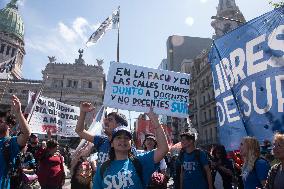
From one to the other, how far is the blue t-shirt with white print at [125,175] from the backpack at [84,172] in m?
3.61

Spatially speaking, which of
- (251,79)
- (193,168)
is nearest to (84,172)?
(193,168)

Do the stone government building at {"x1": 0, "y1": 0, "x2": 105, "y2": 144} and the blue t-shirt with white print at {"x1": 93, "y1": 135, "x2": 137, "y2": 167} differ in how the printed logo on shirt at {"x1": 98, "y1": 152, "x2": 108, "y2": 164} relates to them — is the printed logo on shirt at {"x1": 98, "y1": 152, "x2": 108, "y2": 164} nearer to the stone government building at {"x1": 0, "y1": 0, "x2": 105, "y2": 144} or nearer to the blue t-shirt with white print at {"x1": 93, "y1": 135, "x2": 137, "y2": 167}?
the blue t-shirt with white print at {"x1": 93, "y1": 135, "x2": 137, "y2": 167}

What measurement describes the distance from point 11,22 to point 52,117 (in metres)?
90.4

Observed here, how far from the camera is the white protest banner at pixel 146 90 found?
6.93 metres

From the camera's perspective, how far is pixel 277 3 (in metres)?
20.3

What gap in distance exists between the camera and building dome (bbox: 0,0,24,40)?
300 ft

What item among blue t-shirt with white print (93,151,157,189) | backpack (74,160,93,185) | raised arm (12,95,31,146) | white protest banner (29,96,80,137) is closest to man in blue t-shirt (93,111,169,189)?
blue t-shirt with white print (93,151,157,189)

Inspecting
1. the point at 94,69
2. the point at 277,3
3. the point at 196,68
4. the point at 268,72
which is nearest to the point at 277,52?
the point at 268,72

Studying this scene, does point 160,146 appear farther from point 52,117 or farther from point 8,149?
point 52,117

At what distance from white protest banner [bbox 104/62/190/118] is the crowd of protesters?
2.43ft

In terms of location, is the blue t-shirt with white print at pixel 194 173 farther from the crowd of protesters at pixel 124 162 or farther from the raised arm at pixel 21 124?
the raised arm at pixel 21 124

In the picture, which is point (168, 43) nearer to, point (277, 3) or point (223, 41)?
point (277, 3)

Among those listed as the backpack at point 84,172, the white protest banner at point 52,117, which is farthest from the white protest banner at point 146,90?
the white protest banner at point 52,117

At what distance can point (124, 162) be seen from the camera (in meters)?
3.57
